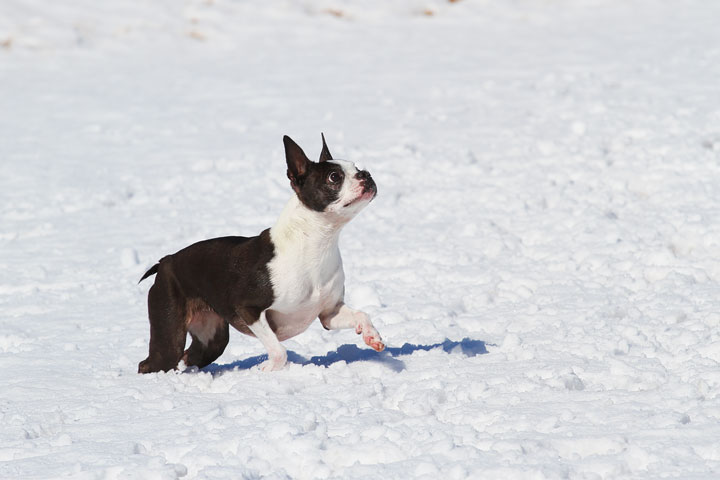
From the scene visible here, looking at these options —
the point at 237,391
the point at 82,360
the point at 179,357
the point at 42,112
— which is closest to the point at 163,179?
the point at 42,112

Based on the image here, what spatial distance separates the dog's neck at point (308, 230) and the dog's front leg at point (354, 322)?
1.39 ft

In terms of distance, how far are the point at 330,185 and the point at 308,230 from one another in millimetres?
300

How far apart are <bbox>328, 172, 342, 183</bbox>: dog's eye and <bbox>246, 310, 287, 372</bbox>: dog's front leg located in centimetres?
87

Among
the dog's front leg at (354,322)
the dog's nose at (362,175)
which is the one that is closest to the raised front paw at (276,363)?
the dog's front leg at (354,322)

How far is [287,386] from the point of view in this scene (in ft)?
16.9

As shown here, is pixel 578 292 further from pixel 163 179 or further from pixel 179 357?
pixel 163 179

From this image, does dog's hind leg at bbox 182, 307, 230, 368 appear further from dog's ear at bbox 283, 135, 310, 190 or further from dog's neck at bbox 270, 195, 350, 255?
dog's ear at bbox 283, 135, 310, 190

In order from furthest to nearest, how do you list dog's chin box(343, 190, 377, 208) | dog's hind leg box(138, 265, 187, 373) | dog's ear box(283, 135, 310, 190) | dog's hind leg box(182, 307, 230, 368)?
dog's hind leg box(182, 307, 230, 368) → dog's hind leg box(138, 265, 187, 373) → dog's ear box(283, 135, 310, 190) → dog's chin box(343, 190, 377, 208)

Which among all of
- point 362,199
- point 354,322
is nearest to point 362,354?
point 354,322

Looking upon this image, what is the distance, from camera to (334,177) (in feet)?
17.7

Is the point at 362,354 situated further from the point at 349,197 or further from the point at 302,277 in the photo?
the point at 349,197

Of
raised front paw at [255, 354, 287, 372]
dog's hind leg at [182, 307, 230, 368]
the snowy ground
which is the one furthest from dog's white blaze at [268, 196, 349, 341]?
dog's hind leg at [182, 307, 230, 368]

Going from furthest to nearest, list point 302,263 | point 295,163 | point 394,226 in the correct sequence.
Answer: point 394,226
point 295,163
point 302,263

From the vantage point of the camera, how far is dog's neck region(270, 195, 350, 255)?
543 centimetres
